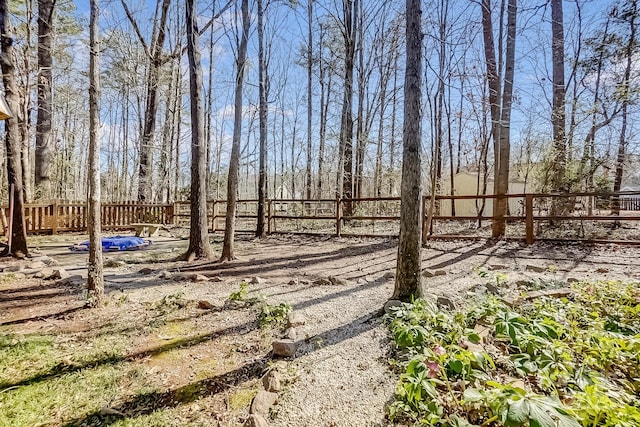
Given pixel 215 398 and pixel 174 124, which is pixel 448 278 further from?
pixel 174 124

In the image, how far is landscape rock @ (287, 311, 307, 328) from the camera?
256 centimetres

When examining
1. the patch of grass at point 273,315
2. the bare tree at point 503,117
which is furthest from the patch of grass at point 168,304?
the bare tree at point 503,117

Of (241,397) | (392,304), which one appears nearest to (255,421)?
(241,397)

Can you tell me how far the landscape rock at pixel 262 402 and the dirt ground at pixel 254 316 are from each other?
0.05 meters

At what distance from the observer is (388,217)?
6.97m

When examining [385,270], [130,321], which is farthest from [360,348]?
[385,270]

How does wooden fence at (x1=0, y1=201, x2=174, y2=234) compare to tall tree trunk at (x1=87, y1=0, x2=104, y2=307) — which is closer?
tall tree trunk at (x1=87, y1=0, x2=104, y2=307)

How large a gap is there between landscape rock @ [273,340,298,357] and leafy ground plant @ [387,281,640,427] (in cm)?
72

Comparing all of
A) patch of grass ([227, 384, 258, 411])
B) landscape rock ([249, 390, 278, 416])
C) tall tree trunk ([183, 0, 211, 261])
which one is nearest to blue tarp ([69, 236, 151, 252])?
tall tree trunk ([183, 0, 211, 261])

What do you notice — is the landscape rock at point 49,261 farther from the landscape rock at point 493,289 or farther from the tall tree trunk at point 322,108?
the tall tree trunk at point 322,108

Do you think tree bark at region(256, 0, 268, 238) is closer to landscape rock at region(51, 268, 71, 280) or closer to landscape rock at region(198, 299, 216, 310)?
landscape rock at region(51, 268, 71, 280)

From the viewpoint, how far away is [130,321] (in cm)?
281

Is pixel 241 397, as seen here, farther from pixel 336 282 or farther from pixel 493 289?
pixel 493 289

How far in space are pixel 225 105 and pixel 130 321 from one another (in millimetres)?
15593
